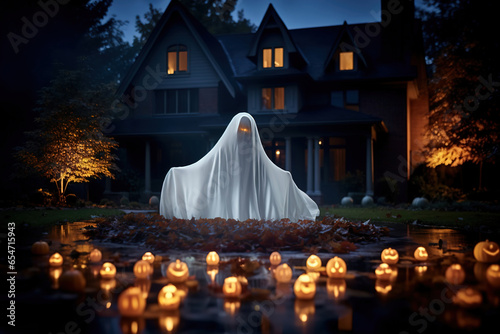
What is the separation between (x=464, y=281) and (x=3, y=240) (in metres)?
7.30

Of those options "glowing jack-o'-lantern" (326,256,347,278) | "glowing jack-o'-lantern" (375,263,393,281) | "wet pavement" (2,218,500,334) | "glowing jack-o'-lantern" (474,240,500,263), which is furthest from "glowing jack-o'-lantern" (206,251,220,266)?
"glowing jack-o'-lantern" (474,240,500,263)

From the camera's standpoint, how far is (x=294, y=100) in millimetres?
22875

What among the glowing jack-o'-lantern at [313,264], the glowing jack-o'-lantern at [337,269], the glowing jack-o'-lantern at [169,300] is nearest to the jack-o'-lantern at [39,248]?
the glowing jack-o'-lantern at [169,300]

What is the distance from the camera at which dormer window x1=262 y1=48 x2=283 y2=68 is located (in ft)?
76.7

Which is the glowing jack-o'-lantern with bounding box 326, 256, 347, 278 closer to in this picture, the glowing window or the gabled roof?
the gabled roof

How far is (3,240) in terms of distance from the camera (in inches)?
293

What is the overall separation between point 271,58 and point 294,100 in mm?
2769

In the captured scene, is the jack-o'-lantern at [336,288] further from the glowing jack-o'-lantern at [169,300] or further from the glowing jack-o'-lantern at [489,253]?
the glowing jack-o'-lantern at [489,253]

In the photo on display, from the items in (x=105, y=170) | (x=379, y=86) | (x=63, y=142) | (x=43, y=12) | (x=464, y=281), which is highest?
(x=43, y=12)

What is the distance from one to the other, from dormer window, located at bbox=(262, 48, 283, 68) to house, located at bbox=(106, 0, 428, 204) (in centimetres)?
6

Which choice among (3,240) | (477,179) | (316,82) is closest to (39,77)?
(316,82)

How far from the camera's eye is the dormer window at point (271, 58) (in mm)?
23391

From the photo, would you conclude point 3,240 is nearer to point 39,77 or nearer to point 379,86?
point 379,86

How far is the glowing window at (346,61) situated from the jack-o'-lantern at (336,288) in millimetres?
20853
